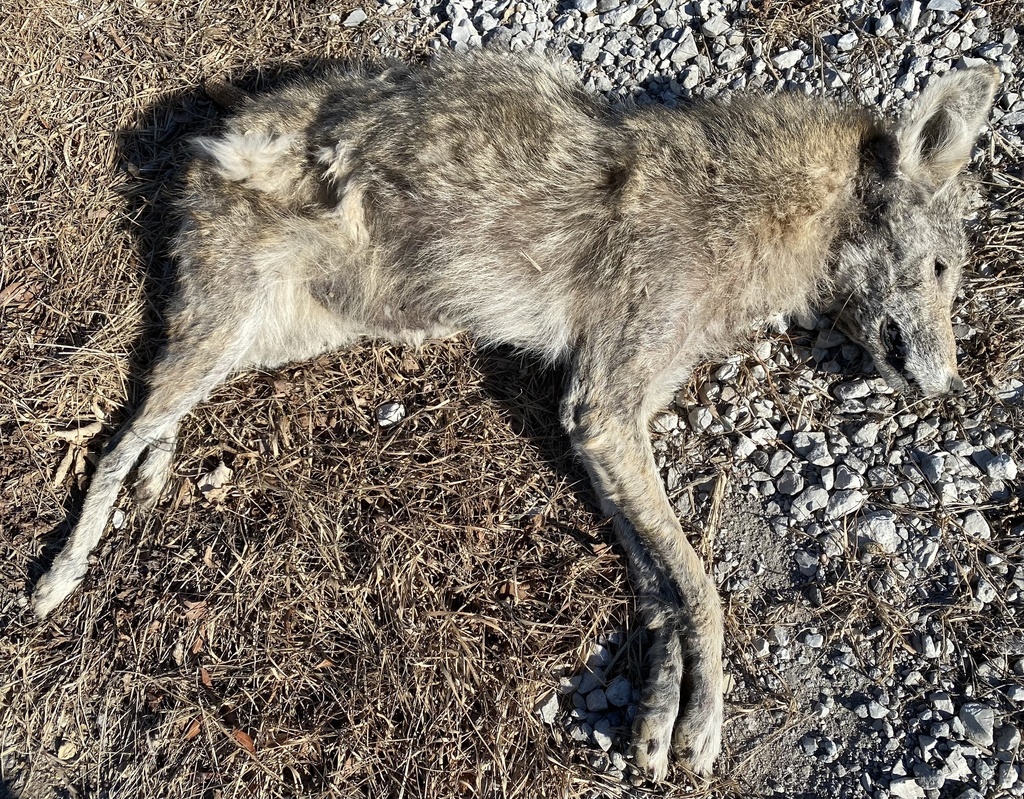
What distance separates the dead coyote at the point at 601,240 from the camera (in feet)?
10.5

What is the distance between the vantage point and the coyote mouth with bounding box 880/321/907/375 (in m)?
3.32

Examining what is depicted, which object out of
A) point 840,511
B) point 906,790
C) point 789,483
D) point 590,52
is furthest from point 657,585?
point 590,52

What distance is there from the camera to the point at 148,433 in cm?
343

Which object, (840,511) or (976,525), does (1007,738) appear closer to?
(976,525)

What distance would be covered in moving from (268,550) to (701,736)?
79.3 inches

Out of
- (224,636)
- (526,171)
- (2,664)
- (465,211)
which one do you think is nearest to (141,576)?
(224,636)

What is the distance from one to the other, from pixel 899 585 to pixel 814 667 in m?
0.52

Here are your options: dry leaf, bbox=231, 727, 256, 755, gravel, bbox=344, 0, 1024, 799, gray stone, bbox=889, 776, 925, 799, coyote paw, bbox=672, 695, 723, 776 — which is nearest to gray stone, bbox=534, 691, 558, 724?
gravel, bbox=344, 0, 1024, 799

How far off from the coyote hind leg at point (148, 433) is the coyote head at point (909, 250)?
2834 mm

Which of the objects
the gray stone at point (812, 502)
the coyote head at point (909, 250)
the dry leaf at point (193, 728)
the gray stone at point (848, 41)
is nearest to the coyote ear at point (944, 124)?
the coyote head at point (909, 250)

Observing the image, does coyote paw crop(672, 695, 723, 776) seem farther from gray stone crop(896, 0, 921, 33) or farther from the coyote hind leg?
gray stone crop(896, 0, 921, 33)

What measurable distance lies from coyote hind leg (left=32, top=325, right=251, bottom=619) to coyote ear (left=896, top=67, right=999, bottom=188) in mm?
3049

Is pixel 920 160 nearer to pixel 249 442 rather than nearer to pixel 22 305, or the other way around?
pixel 249 442

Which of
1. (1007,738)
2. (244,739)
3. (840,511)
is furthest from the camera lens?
(840,511)
